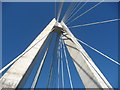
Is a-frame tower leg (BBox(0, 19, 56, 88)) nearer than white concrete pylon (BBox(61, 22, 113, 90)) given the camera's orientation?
Yes

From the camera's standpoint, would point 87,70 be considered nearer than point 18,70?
No

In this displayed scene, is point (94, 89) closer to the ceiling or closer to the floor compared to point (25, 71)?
closer to the floor

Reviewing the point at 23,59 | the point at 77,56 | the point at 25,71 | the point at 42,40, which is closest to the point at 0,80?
the point at 25,71

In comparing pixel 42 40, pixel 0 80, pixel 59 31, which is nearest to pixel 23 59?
pixel 0 80

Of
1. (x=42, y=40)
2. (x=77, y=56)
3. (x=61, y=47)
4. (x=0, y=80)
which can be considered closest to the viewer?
(x=0, y=80)

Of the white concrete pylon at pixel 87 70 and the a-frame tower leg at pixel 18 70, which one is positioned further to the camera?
the white concrete pylon at pixel 87 70

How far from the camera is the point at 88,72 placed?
707cm

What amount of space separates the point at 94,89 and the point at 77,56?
241 centimetres

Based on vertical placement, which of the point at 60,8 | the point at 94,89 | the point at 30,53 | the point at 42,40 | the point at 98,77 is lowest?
the point at 94,89

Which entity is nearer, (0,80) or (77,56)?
(0,80)

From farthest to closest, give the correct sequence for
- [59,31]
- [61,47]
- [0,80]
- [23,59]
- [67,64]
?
[61,47] → [59,31] → [67,64] → [23,59] → [0,80]

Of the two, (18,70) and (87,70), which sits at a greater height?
(18,70)

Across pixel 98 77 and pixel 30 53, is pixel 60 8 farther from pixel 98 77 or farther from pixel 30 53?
pixel 98 77

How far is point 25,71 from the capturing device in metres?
5.46
